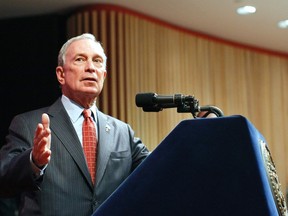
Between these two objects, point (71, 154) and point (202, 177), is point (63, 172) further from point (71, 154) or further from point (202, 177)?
point (202, 177)

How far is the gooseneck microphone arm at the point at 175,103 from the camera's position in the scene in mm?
1328

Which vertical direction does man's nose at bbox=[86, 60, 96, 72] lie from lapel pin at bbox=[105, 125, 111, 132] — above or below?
above

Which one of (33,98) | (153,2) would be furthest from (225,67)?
(33,98)

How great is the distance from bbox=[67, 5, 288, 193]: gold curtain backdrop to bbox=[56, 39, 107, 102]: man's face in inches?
126

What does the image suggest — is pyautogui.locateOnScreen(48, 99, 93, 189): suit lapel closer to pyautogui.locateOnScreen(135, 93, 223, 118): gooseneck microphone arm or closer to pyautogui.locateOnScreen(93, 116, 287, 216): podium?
pyautogui.locateOnScreen(135, 93, 223, 118): gooseneck microphone arm

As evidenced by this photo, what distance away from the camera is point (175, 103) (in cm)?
133

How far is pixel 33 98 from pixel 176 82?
1.60 m

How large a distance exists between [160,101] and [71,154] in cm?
44

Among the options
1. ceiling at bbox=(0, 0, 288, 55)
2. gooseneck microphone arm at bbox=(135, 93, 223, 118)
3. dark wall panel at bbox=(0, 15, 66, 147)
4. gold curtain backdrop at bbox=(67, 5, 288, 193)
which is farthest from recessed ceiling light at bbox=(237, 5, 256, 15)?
gooseneck microphone arm at bbox=(135, 93, 223, 118)

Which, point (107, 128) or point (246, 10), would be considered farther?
point (246, 10)

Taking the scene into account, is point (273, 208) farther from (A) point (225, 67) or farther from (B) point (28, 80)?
(A) point (225, 67)

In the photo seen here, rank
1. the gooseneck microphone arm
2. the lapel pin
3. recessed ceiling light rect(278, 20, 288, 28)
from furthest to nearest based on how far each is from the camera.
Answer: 1. recessed ceiling light rect(278, 20, 288, 28)
2. the lapel pin
3. the gooseneck microphone arm

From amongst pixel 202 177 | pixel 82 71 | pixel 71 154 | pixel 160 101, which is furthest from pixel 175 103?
pixel 82 71

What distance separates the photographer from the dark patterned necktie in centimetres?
170
